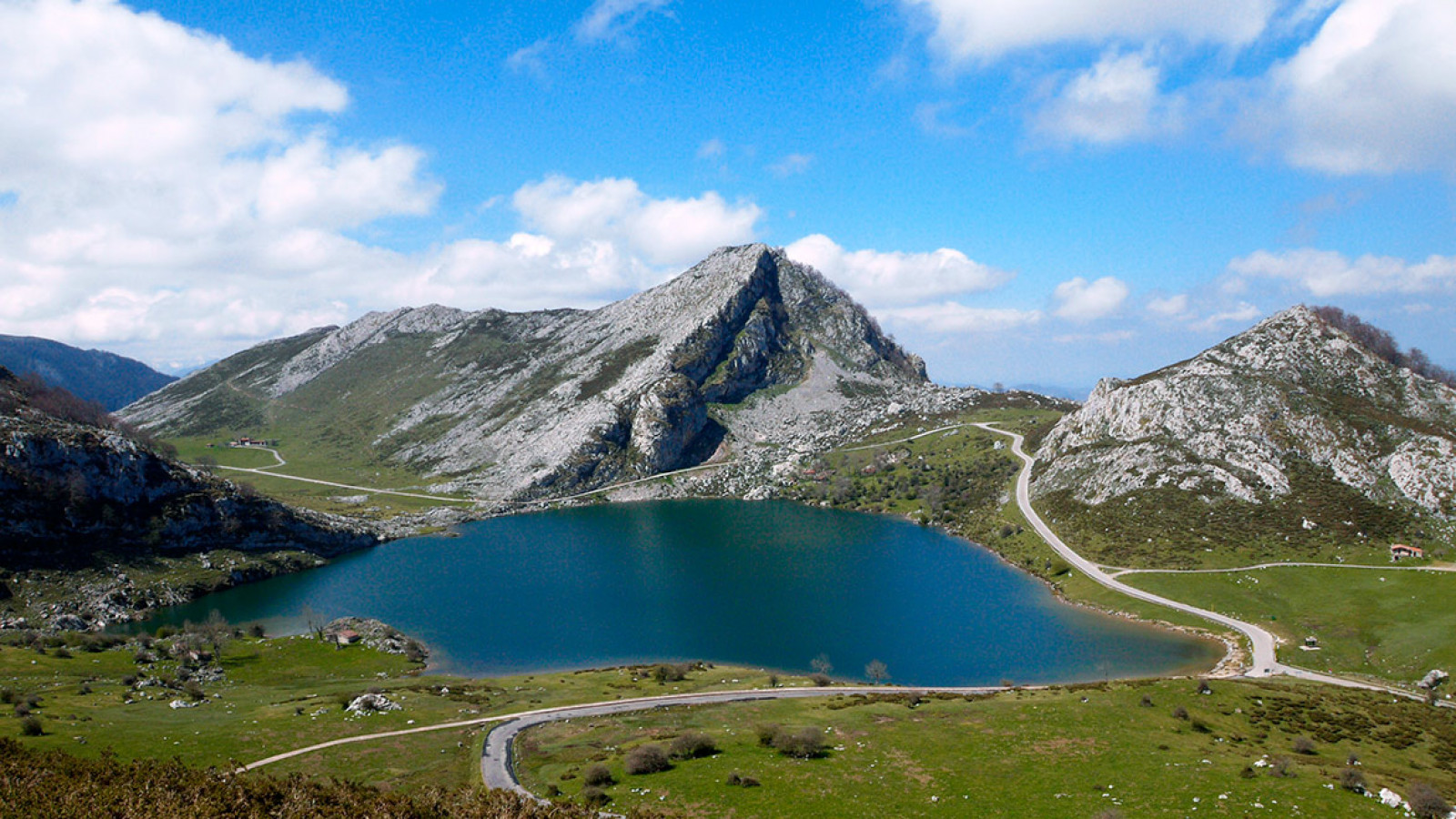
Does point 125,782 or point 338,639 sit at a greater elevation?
point 125,782

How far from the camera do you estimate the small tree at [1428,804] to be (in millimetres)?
39406

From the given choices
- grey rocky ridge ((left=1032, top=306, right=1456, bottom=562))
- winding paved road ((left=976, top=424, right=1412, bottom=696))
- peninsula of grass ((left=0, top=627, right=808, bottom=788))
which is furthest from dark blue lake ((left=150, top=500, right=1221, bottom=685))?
grey rocky ridge ((left=1032, top=306, right=1456, bottom=562))

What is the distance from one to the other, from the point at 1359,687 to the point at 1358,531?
164 ft

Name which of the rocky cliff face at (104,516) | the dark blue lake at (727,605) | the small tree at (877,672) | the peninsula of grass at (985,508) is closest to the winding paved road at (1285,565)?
the peninsula of grass at (985,508)

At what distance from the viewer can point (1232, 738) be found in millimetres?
54188

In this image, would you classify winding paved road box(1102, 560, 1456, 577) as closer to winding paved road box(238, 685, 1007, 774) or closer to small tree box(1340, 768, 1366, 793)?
winding paved road box(238, 685, 1007, 774)

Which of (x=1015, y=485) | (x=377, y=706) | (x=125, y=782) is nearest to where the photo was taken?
(x=125, y=782)

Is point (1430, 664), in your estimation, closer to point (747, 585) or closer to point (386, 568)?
point (747, 585)

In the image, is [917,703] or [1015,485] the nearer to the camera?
[917,703]

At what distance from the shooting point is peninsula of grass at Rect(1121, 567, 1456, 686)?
78.8 meters

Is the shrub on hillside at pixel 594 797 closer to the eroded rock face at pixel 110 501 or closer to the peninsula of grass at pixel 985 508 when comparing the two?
the peninsula of grass at pixel 985 508

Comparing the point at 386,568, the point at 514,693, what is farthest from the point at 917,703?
the point at 386,568

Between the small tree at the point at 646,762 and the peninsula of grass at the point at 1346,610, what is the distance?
3152 inches

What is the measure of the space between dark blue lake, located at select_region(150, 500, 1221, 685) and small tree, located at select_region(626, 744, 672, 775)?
135ft
